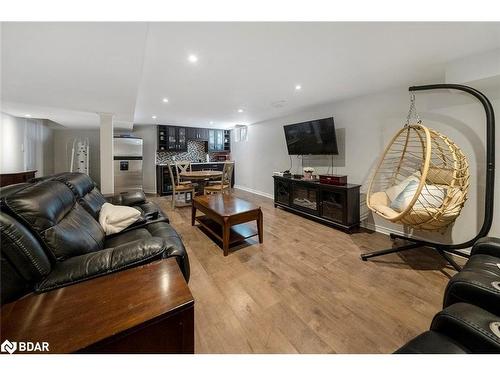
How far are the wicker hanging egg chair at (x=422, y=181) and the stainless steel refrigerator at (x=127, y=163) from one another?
217 inches

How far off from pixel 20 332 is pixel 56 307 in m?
0.11

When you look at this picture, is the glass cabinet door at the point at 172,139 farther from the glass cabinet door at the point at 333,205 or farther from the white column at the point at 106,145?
the glass cabinet door at the point at 333,205

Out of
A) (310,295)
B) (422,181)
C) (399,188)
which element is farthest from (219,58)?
(399,188)

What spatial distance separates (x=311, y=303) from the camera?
1.65m

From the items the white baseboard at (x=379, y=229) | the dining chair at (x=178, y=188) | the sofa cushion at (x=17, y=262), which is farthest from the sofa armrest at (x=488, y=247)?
the dining chair at (x=178, y=188)

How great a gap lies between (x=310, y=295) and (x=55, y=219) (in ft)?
6.25

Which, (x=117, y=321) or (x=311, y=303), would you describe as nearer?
(x=117, y=321)

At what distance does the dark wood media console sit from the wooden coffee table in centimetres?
120

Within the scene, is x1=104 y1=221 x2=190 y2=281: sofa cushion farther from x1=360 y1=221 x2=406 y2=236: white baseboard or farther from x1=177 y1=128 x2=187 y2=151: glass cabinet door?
x1=177 y1=128 x2=187 y2=151: glass cabinet door

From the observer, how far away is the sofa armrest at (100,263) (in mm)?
989

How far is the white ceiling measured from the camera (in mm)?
1546

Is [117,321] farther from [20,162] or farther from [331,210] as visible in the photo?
[20,162]

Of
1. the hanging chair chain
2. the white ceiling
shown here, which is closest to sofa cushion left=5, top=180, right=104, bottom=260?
the white ceiling

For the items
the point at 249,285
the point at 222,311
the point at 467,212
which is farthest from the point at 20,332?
the point at 467,212
